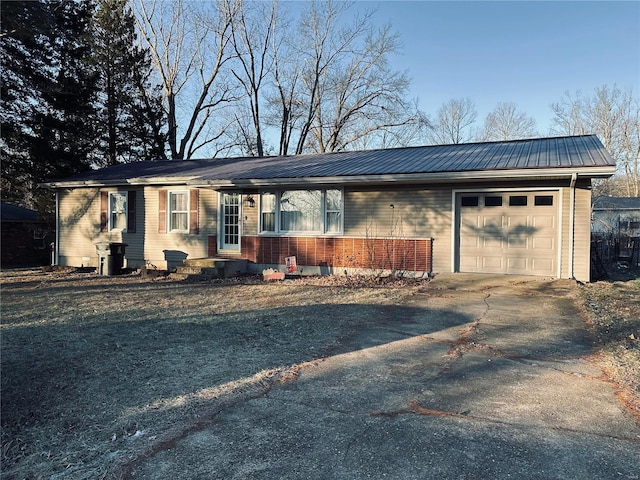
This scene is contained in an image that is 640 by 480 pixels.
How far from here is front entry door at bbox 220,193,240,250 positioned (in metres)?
13.7

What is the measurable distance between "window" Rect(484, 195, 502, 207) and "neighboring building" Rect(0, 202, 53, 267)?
19.2 meters

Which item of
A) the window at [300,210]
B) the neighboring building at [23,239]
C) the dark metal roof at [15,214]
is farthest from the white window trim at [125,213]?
the dark metal roof at [15,214]

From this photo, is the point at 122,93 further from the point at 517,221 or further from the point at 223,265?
the point at 517,221

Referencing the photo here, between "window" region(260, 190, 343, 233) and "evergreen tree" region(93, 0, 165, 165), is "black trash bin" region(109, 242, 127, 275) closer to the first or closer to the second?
"window" region(260, 190, 343, 233)

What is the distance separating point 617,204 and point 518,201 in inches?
1111

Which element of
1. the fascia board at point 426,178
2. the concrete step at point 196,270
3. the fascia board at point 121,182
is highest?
the fascia board at point 121,182

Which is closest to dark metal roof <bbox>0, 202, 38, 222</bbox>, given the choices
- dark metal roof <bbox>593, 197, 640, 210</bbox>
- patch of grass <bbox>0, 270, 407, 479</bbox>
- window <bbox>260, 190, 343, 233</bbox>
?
patch of grass <bbox>0, 270, 407, 479</bbox>

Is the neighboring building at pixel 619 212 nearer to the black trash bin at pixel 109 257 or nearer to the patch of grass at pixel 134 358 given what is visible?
the patch of grass at pixel 134 358

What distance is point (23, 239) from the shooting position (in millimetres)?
20766

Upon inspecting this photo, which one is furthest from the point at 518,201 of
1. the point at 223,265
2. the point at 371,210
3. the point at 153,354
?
the point at 153,354

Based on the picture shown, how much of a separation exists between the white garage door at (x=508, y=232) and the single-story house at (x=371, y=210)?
0.02m

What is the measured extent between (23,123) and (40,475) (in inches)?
819

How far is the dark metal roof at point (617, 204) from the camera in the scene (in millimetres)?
31891

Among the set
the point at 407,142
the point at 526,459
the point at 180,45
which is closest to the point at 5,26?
the point at 526,459
